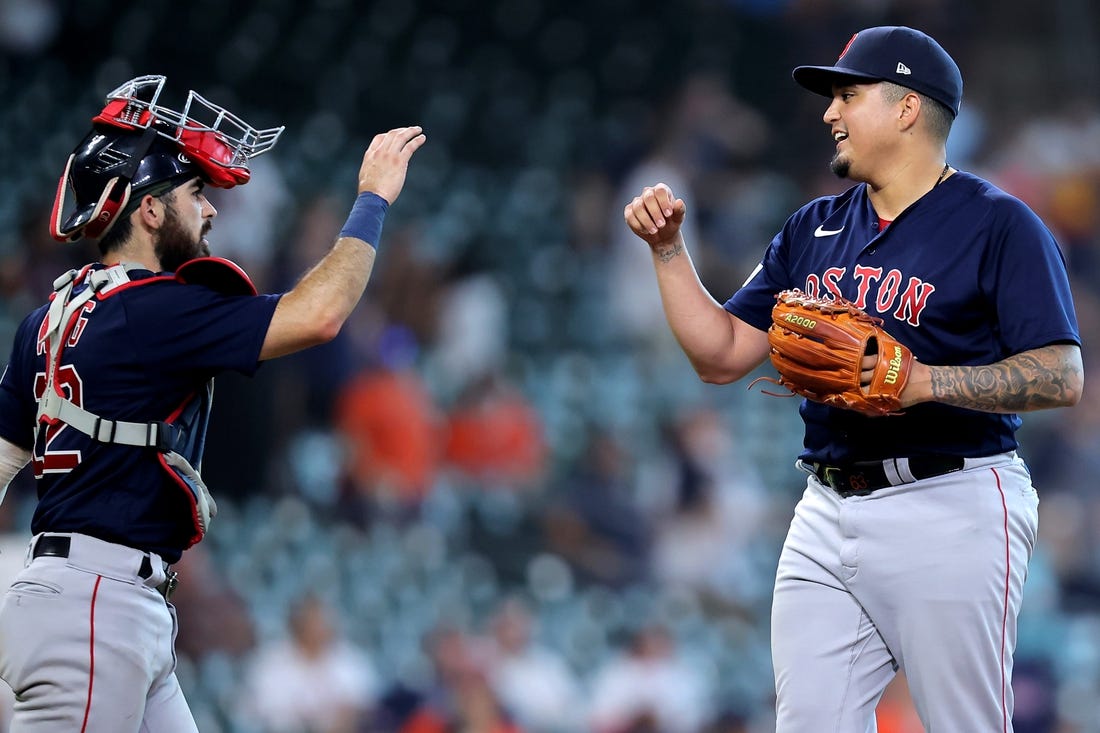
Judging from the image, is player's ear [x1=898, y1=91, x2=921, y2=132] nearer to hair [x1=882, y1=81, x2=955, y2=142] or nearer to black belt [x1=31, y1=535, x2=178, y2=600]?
hair [x1=882, y1=81, x2=955, y2=142]

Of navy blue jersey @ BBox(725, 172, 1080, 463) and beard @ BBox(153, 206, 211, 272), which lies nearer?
navy blue jersey @ BBox(725, 172, 1080, 463)

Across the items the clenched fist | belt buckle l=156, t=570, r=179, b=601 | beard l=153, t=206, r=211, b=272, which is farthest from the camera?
the clenched fist

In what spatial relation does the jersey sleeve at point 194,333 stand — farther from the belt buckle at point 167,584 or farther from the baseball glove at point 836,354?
the baseball glove at point 836,354

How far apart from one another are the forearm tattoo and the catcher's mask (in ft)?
5.23

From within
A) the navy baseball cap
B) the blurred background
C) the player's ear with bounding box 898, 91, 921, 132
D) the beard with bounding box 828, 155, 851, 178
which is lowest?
the blurred background

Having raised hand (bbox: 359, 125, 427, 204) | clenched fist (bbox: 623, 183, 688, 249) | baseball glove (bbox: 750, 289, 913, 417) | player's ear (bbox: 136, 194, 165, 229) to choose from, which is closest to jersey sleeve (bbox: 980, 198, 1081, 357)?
baseball glove (bbox: 750, 289, 913, 417)

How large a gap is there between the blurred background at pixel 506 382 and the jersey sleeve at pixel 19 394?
71.4 inches

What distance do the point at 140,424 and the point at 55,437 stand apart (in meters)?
0.19

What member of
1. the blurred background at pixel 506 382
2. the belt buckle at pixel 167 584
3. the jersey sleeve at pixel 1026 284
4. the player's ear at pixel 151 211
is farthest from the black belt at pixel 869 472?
the blurred background at pixel 506 382

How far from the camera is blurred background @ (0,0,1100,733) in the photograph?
240 inches

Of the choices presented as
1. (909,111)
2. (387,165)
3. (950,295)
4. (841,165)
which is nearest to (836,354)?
(950,295)

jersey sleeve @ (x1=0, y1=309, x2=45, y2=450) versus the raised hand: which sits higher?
the raised hand

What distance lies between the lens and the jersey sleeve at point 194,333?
263 cm

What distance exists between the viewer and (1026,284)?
8.50 ft
